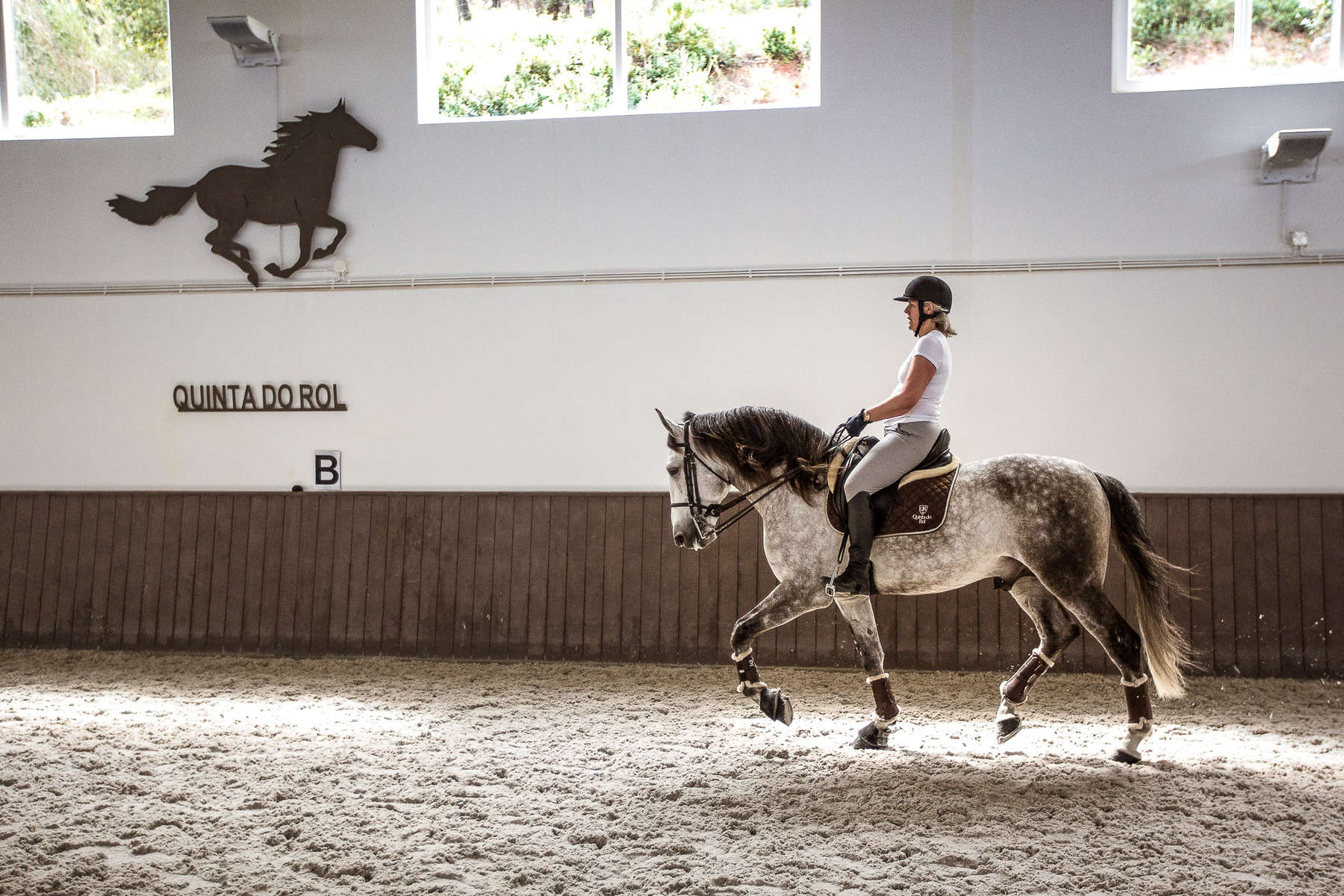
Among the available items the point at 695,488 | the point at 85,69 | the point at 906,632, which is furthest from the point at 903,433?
the point at 85,69

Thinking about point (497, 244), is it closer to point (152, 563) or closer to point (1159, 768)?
point (152, 563)

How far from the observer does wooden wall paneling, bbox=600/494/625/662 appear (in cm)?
550

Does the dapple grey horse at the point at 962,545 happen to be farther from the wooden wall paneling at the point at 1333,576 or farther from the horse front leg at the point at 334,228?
the horse front leg at the point at 334,228

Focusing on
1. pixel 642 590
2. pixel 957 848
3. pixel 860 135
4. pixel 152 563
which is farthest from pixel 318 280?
pixel 957 848

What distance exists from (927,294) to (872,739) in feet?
6.36

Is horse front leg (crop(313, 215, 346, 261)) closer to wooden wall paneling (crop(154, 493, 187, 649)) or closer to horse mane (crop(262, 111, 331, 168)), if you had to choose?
horse mane (crop(262, 111, 331, 168))

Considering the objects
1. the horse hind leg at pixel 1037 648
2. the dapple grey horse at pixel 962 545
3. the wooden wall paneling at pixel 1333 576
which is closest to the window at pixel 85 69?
the dapple grey horse at pixel 962 545

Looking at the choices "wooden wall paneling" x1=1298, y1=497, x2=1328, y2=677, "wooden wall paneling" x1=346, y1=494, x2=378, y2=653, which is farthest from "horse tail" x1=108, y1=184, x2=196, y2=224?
"wooden wall paneling" x1=1298, y1=497, x2=1328, y2=677

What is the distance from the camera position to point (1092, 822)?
2801 millimetres

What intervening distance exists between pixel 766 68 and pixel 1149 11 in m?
2.42

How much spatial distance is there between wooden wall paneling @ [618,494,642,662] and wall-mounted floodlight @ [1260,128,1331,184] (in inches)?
171

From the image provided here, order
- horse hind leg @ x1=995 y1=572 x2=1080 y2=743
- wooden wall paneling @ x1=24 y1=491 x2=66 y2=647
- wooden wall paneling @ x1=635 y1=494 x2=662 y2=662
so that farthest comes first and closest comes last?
1. wooden wall paneling @ x1=24 y1=491 x2=66 y2=647
2. wooden wall paneling @ x1=635 y1=494 x2=662 y2=662
3. horse hind leg @ x1=995 y1=572 x2=1080 y2=743

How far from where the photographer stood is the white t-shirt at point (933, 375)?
3477 mm

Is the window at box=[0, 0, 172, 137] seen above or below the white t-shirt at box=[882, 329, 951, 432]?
above
